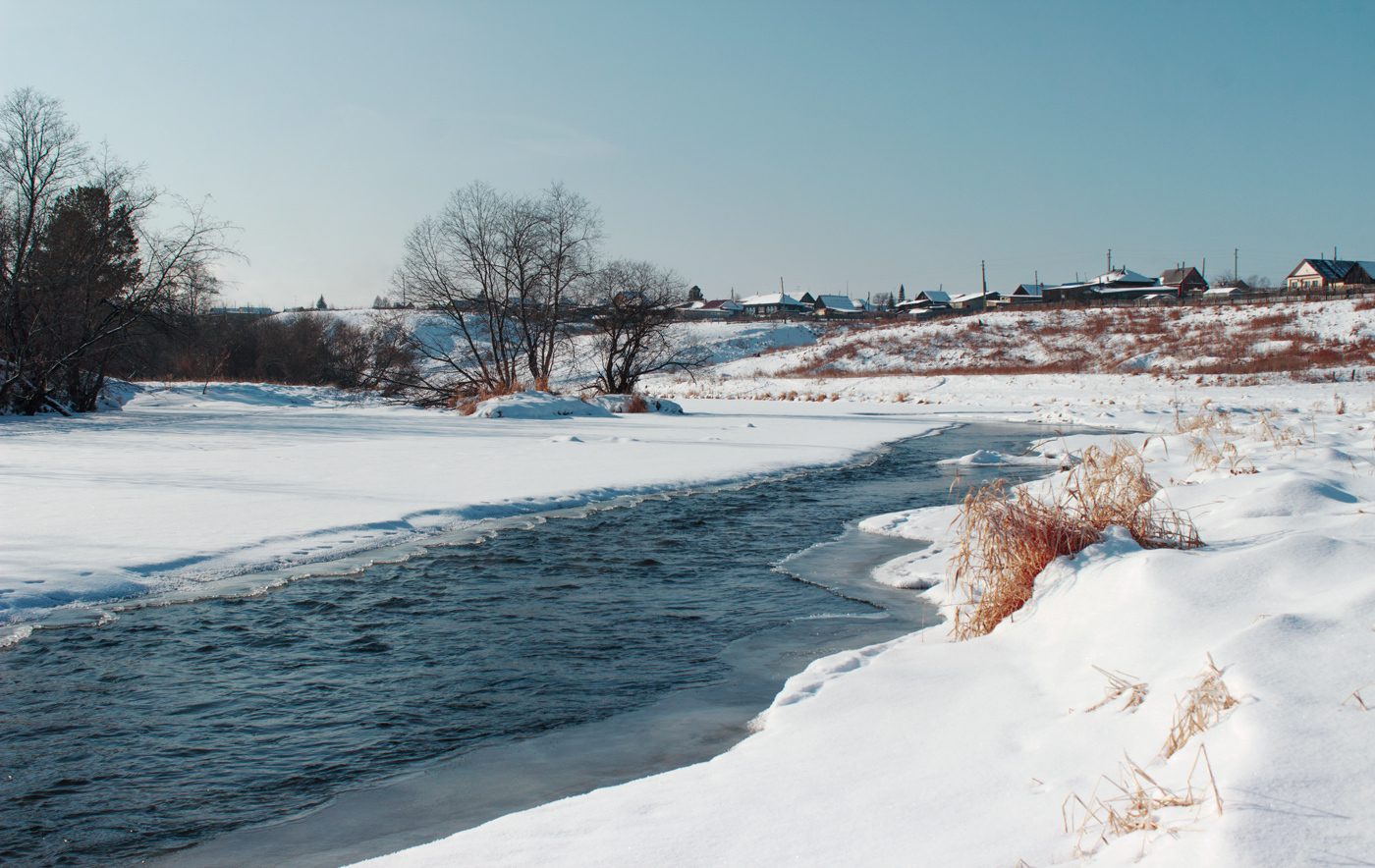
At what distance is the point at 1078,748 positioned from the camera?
2.41 m

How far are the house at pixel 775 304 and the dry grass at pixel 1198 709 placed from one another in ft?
363

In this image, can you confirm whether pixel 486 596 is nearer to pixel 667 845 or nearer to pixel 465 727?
pixel 465 727

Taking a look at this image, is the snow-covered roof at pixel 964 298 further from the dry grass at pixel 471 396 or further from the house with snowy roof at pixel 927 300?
the dry grass at pixel 471 396

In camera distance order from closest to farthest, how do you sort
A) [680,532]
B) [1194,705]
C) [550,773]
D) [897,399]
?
[1194,705] < [550,773] < [680,532] < [897,399]

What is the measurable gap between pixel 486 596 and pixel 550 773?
8.07 ft

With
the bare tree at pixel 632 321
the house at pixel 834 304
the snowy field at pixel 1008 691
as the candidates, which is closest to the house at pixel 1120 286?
the house at pixel 834 304

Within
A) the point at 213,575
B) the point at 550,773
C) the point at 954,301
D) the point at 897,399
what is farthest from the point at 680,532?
the point at 954,301

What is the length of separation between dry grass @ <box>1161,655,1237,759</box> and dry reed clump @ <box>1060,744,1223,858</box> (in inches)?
5.5

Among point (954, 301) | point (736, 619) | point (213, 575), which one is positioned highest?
point (954, 301)

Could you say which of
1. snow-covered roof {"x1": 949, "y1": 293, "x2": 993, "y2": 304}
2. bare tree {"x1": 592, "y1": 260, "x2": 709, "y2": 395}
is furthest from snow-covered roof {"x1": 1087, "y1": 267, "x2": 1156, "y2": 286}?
bare tree {"x1": 592, "y1": 260, "x2": 709, "y2": 395}

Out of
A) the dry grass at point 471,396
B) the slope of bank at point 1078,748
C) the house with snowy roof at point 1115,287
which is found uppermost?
the house with snowy roof at point 1115,287

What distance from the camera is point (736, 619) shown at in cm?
511

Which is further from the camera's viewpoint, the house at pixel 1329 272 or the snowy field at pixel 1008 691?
the house at pixel 1329 272

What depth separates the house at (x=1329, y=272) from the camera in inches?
3140
